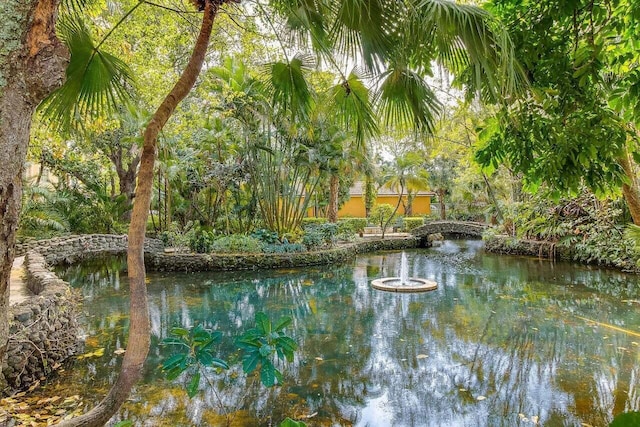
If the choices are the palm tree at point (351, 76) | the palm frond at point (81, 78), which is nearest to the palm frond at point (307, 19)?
the palm tree at point (351, 76)

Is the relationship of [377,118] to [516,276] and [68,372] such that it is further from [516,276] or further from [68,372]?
[516,276]

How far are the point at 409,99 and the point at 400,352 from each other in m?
3.65

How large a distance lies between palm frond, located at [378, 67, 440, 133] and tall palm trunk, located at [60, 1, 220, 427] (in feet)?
5.34

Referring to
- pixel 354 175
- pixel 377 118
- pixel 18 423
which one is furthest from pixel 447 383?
pixel 354 175

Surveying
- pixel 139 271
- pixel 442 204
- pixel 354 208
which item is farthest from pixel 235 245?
pixel 442 204

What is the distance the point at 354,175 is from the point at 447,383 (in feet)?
47.8

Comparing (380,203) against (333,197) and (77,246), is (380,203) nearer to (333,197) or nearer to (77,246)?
(333,197)

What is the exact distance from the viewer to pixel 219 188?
1416cm

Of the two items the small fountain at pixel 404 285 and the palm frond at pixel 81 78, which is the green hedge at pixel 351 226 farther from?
the palm frond at pixel 81 78

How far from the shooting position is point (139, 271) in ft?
6.33

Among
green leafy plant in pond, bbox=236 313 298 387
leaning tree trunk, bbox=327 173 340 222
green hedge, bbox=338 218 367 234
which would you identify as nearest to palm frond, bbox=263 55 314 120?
green leafy plant in pond, bbox=236 313 298 387

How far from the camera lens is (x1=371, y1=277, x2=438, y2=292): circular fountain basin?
9445 millimetres

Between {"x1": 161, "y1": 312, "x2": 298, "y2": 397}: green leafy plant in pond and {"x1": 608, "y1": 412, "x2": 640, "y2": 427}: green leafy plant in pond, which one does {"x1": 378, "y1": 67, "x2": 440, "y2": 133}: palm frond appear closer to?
{"x1": 161, "y1": 312, "x2": 298, "y2": 397}: green leafy plant in pond

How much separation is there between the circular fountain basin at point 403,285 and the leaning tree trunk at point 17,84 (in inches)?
346
